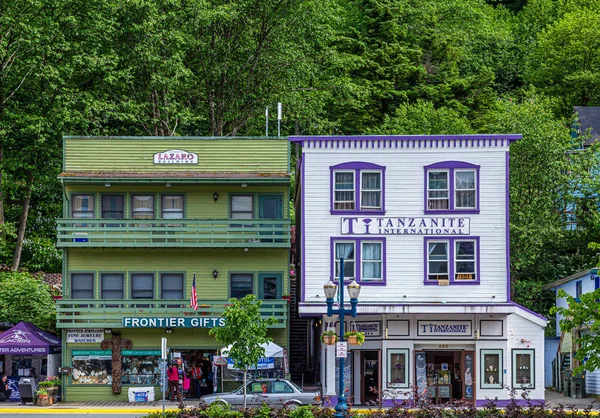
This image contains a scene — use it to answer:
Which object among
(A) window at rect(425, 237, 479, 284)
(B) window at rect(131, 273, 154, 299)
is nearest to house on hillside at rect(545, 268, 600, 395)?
(A) window at rect(425, 237, 479, 284)

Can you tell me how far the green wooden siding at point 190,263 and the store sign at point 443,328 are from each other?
620 centimetres

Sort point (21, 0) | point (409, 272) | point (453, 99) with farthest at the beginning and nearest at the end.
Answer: point (453, 99), point (21, 0), point (409, 272)

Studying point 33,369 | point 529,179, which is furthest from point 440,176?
point 33,369

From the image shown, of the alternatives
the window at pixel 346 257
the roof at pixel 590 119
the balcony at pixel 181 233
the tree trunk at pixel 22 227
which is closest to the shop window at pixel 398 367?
the window at pixel 346 257

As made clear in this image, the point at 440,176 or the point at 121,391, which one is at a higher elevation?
the point at 440,176

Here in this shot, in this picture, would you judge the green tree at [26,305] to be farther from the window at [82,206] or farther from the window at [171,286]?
the window at [171,286]

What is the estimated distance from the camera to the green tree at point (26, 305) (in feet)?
165

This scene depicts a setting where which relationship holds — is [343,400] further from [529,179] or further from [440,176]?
[529,179]

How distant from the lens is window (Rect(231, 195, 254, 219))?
1924 inches

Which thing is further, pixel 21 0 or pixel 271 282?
pixel 21 0

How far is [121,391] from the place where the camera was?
157 feet

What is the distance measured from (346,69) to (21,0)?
21.7 meters

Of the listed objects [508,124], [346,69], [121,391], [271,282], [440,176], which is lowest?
[121,391]

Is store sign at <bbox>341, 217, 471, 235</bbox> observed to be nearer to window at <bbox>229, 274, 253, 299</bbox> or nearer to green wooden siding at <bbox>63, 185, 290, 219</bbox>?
A: green wooden siding at <bbox>63, 185, 290, 219</bbox>
